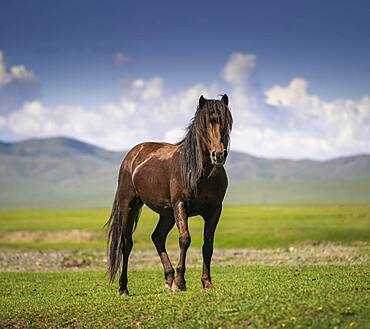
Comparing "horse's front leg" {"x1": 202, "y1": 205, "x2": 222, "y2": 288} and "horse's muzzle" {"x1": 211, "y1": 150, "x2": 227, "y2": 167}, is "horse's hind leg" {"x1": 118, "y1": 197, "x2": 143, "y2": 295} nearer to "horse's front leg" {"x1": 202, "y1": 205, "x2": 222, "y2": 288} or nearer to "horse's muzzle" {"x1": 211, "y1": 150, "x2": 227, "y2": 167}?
"horse's front leg" {"x1": 202, "y1": 205, "x2": 222, "y2": 288}

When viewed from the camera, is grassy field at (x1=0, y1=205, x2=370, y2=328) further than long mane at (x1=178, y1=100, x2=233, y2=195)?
No

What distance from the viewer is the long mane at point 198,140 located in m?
13.6

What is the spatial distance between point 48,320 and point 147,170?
4127 mm

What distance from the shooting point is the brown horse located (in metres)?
13.7

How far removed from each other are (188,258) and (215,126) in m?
25.4

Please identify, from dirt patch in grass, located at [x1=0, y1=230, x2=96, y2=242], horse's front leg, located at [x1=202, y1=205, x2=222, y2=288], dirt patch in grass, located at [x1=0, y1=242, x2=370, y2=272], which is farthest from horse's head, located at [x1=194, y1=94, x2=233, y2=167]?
dirt patch in grass, located at [x1=0, y1=230, x2=96, y2=242]

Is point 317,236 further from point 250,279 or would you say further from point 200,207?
point 200,207

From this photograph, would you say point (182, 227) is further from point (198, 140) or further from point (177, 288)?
point (198, 140)

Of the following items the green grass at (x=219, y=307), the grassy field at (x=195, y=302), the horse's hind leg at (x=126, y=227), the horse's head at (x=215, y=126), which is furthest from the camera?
the horse's hind leg at (x=126, y=227)

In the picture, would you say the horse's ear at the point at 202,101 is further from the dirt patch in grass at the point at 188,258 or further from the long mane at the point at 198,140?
the dirt patch in grass at the point at 188,258

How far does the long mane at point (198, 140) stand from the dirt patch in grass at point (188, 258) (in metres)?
16.3

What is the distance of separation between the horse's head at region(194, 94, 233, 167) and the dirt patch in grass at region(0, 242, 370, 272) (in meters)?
16.8

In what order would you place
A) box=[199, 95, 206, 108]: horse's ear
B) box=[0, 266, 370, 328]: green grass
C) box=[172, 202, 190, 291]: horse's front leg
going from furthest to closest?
box=[172, 202, 190, 291]: horse's front leg < box=[199, 95, 206, 108]: horse's ear < box=[0, 266, 370, 328]: green grass

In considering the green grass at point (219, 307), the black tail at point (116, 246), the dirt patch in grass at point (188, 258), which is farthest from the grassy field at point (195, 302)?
the dirt patch in grass at point (188, 258)
